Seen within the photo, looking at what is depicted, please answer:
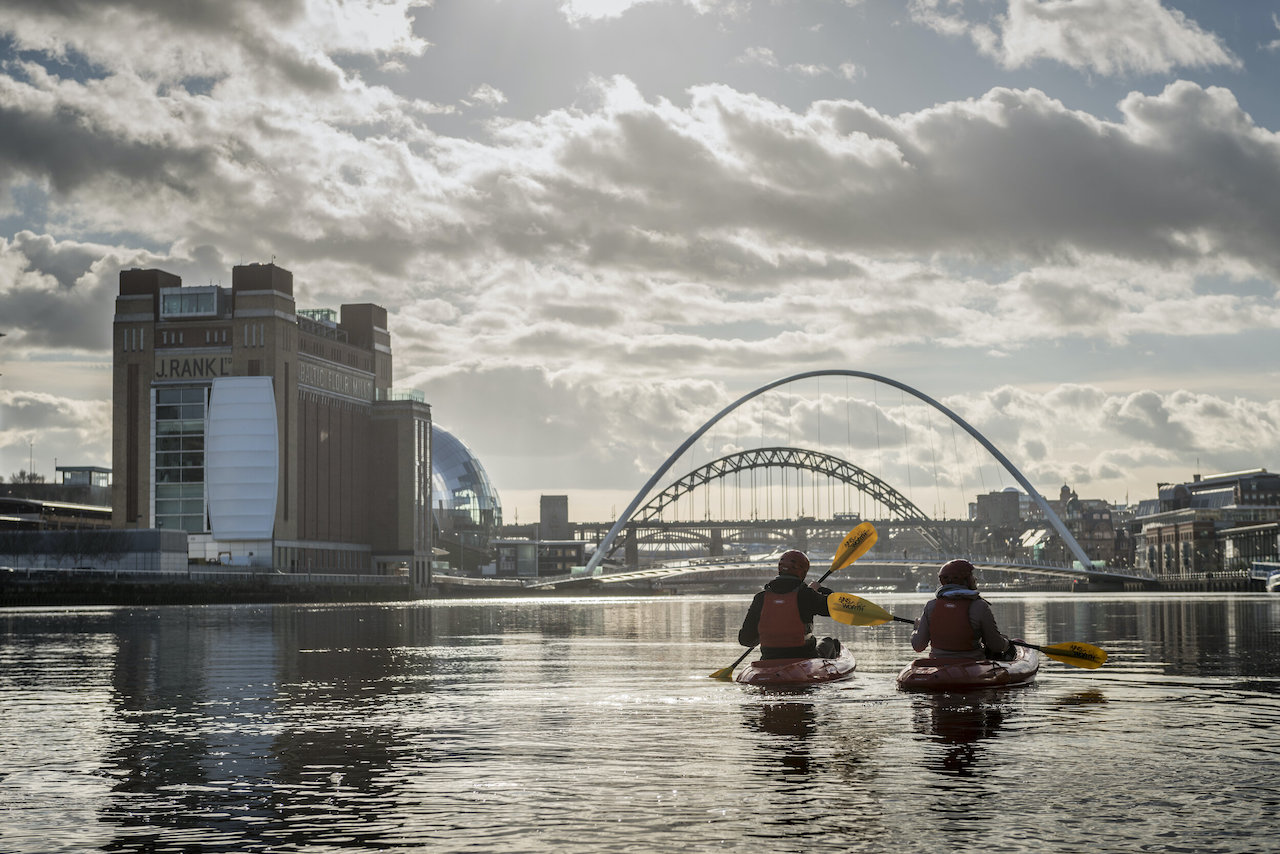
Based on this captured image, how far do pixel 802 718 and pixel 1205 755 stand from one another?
662 centimetres

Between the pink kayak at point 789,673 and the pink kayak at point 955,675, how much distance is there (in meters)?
1.62

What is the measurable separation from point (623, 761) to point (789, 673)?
33.7 ft

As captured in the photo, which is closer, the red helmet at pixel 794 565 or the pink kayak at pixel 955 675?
the pink kayak at pixel 955 675

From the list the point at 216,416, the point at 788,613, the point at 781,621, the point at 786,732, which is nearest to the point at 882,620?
the point at 781,621

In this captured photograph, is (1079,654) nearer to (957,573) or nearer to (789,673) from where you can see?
(957,573)

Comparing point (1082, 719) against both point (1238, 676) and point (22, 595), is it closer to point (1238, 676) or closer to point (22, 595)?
point (1238, 676)

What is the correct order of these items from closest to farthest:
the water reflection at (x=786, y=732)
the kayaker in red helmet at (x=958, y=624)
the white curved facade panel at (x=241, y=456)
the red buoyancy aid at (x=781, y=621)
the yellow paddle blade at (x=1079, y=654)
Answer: the water reflection at (x=786, y=732) → the kayaker in red helmet at (x=958, y=624) → the red buoyancy aid at (x=781, y=621) → the yellow paddle blade at (x=1079, y=654) → the white curved facade panel at (x=241, y=456)

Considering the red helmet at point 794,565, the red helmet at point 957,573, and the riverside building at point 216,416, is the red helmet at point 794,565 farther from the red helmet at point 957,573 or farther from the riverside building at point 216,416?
the riverside building at point 216,416

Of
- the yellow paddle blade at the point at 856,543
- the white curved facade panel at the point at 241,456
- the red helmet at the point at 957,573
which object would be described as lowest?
the red helmet at the point at 957,573

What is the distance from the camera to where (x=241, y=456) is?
169m

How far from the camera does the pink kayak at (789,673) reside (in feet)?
92.7

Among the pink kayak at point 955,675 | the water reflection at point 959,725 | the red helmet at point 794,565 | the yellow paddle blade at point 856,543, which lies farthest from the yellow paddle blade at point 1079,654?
the red helmet at point 794,565

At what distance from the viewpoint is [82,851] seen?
43.1 ft

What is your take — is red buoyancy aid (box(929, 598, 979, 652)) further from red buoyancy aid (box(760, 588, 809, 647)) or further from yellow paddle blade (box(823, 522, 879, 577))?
yellow paddle blade (box(823, 522, 879, 577))
